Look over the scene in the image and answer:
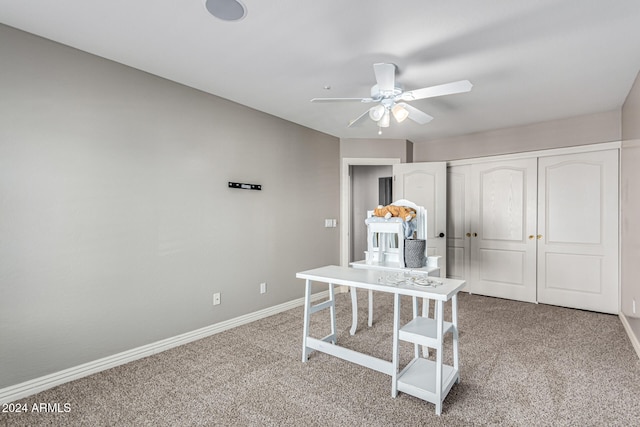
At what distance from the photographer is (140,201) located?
2662 mm

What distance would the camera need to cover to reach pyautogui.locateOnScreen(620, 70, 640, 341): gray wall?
2756mm

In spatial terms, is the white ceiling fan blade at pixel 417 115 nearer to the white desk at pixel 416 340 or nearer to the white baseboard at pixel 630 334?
the white desk at pixel 416 340

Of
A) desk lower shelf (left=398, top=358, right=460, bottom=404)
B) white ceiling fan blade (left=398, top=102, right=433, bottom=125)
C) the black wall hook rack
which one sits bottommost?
desk lower shelf (left=398, top=358, right=460, bottom=404)

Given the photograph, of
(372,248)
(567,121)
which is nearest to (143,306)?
(372,248)

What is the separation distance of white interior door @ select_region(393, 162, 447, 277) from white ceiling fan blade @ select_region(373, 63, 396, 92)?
8.81ft

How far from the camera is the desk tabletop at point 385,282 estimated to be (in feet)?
6.43

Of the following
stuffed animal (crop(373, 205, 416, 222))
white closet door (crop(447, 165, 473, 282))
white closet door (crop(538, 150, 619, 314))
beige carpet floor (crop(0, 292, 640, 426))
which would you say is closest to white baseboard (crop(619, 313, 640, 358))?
beige carpet floor (crop(0, 292, 640, 426))

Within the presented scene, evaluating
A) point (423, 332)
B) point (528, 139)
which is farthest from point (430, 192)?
point (423, 332)

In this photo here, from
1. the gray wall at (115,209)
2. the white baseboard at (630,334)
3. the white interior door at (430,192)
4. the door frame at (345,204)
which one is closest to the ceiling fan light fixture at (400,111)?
the gray wall at (115,209)

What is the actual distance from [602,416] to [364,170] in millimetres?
4893

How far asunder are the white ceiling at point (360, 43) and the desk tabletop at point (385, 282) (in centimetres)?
162

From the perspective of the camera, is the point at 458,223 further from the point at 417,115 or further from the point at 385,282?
the point at 385,282

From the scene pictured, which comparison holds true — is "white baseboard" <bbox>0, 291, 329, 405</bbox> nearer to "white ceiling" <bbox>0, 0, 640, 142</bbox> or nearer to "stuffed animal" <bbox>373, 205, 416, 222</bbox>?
"stuffed animal" <bbox>373, 205, 416, 222</bbox>

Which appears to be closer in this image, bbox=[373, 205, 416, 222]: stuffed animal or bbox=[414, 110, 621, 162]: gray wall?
bbox=[373, 205, 416, 222]: stuffed animal
